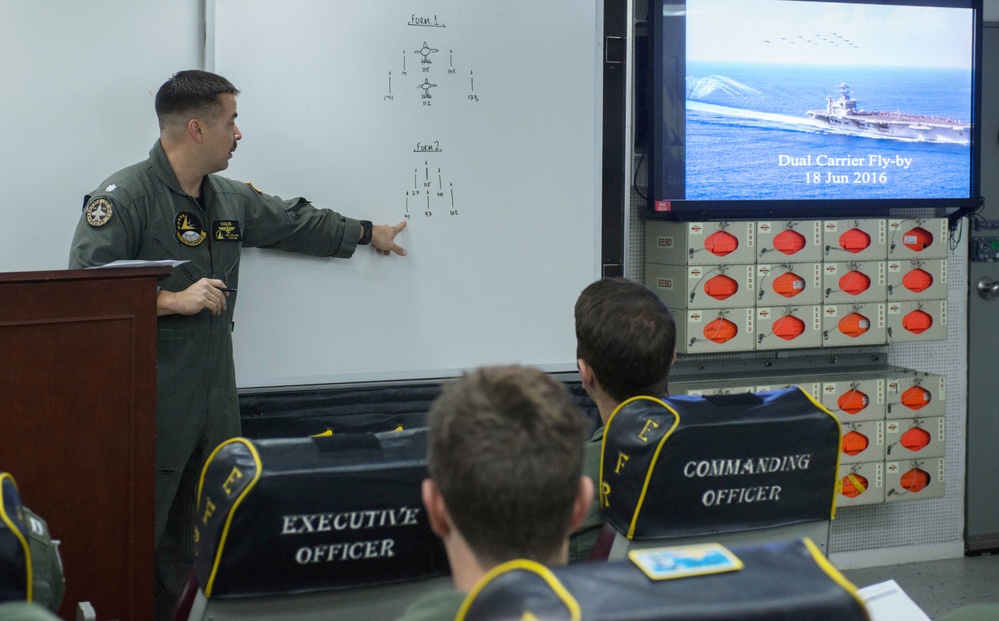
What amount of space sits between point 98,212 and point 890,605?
194cm

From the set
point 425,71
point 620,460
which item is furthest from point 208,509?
point 425,71

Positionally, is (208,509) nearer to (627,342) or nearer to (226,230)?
(627,342)

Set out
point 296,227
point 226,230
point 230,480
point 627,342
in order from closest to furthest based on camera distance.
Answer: point 230,480
point 627,342
point 226,230
point 296,227

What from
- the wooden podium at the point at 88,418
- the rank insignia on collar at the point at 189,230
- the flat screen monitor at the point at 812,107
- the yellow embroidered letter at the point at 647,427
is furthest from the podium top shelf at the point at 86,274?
the flat screen monitor at the point at 812,107

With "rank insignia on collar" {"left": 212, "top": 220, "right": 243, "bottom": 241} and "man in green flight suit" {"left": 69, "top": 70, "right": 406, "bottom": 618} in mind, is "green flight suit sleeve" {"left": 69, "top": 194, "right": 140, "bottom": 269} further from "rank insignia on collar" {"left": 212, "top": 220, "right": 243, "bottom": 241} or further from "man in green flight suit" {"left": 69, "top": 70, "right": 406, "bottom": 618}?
"rank insignia on collar" {"left": 212, "top": 220, "right": 243, "bottom": 241}

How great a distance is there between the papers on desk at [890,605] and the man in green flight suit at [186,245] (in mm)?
1636

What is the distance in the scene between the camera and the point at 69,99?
8.42ft

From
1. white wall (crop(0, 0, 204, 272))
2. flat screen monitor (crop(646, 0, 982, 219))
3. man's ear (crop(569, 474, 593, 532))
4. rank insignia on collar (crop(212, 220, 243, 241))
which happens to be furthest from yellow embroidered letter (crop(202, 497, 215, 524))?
flat screen monitor (crop(646, 0, 982, 219))

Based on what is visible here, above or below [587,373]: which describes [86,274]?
above

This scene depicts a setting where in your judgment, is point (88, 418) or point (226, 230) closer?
point (88, 418)

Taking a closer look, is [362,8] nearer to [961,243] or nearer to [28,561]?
[28,561]

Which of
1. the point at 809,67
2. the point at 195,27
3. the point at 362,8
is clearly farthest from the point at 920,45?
the point at 195,27

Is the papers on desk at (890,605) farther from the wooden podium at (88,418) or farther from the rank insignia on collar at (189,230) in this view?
the rank insignia on collar at (189,230)

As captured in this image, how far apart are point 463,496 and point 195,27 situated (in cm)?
211
